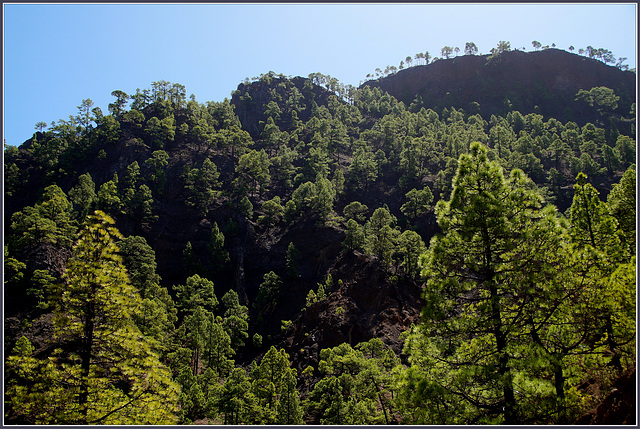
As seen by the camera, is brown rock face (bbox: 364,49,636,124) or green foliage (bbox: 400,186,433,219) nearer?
green foliage (bbox: 400,186,433,219)

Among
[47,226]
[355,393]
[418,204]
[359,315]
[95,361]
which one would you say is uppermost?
[418,204]

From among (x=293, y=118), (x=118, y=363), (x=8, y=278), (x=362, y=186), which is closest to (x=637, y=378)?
(x=118, y=363)

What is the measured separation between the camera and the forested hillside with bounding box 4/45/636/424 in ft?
36.7

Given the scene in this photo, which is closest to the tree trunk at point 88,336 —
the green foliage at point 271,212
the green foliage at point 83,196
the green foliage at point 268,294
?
the green foliage at point 268,294

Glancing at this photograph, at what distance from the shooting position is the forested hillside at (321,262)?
36.7ft

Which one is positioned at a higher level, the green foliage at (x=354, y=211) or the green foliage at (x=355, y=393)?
the green foliage at (x=354, y=211)

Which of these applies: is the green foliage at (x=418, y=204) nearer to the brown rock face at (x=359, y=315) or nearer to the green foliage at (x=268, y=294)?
the brown rock face at (x=359, y=315)

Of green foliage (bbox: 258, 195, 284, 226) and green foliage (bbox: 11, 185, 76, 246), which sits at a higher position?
green foliage (bbox: 258, 195, 284, 226)

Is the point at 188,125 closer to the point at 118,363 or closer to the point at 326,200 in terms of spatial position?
the point at 326,200

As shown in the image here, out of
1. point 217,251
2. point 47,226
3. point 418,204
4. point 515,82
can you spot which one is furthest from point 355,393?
point 515,82

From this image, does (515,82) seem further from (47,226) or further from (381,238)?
(47,226)

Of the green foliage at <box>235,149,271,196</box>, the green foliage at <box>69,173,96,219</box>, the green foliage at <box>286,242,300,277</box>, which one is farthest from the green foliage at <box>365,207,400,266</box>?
the green foliage at <box>69,173,96,219</box>

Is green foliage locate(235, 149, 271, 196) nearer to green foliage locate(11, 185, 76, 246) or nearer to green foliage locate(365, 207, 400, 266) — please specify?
green foliage locate(365, 207, 400, 266)

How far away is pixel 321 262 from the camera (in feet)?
249
